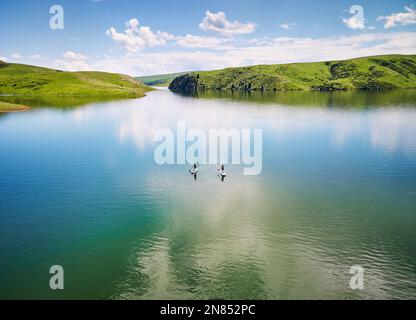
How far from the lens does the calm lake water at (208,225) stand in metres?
32.8

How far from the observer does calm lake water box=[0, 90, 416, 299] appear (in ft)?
108

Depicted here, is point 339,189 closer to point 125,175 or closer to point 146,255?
point 146,255

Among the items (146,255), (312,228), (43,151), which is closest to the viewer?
(146,255)

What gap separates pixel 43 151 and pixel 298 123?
93231 mm

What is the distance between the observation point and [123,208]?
49562 millimetres

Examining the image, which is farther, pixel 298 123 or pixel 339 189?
pixel 298 123

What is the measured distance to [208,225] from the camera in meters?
44.5

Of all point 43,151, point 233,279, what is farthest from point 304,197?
point 43,151

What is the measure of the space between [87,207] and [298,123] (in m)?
100.0
